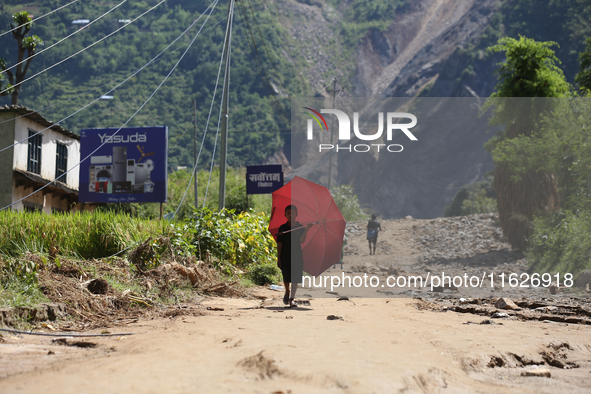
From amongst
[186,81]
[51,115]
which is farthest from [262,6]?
[51,115]

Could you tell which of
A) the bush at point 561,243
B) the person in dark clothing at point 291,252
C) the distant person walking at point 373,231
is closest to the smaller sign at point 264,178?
the distant person walking at point 373,231

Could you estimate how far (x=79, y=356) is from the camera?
4047 millimetres

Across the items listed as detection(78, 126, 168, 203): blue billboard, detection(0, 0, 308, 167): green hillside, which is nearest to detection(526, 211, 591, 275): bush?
detection(78, 126, 168, 203): blue billboard

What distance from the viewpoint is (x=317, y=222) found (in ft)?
27.2

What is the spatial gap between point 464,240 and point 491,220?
1.45 metres

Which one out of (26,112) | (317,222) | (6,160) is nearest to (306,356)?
(317,222)

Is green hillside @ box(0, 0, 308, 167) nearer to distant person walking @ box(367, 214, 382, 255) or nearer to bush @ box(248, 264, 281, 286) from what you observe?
distant person walking @ box(367, 214, 382, 255)

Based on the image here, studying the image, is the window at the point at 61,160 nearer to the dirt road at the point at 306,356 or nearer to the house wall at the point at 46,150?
the house wall at the point at 46,150

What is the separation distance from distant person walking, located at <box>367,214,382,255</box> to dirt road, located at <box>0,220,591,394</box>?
6.94m

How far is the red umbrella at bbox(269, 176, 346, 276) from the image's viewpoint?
8234 millimetres

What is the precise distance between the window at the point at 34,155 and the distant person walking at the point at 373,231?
1228cm

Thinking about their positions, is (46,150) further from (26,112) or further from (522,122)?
(522,122)

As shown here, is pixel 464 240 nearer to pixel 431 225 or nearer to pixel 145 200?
pixel 431 225

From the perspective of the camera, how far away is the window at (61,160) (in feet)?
66.0
